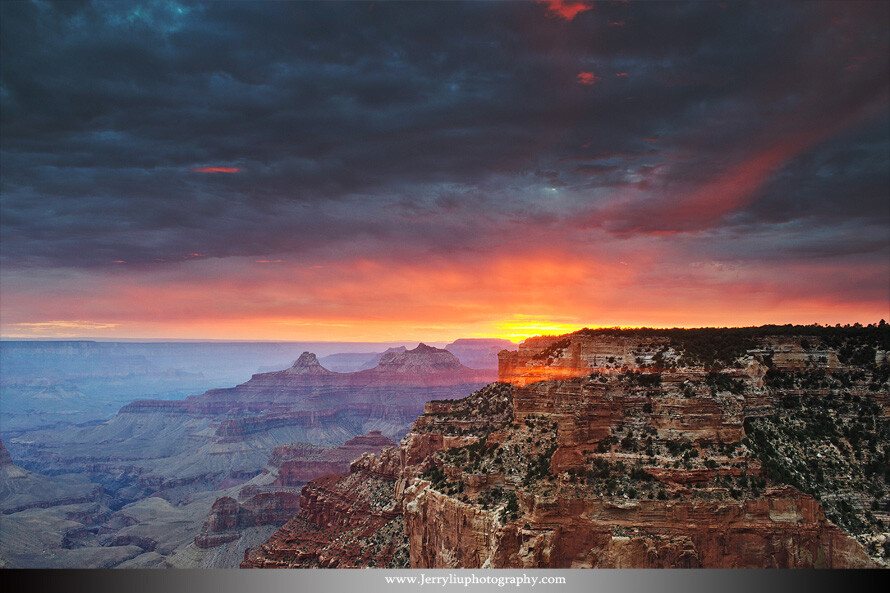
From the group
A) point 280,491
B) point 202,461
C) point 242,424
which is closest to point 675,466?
point 280,491

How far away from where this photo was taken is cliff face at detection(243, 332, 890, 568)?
1260 cm

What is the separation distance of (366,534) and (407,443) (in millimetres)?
4425

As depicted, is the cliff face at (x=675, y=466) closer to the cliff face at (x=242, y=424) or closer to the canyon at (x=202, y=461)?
the canyon at (x=202, y=461)

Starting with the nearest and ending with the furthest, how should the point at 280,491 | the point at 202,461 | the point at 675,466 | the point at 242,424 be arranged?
the point at 675,466
the point at 280,491
the point at 202,461
the point at 242,424

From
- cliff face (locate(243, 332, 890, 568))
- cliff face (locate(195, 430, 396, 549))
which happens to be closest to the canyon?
cliff face (locate(195, 430, 396, 549))

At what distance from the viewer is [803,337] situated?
1683 centimetres

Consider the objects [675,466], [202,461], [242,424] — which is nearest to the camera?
[675,466]

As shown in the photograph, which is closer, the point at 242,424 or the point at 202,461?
the point at 202,461

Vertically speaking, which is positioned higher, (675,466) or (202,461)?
(675,466)

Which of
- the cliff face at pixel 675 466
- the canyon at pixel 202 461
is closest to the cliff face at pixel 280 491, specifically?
the canyon at pixel 202 461

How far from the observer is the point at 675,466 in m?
13.2

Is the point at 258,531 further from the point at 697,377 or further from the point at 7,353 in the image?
the point at 7,353

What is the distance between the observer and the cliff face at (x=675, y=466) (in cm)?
1260

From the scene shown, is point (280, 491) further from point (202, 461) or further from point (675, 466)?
point (675, 466)
